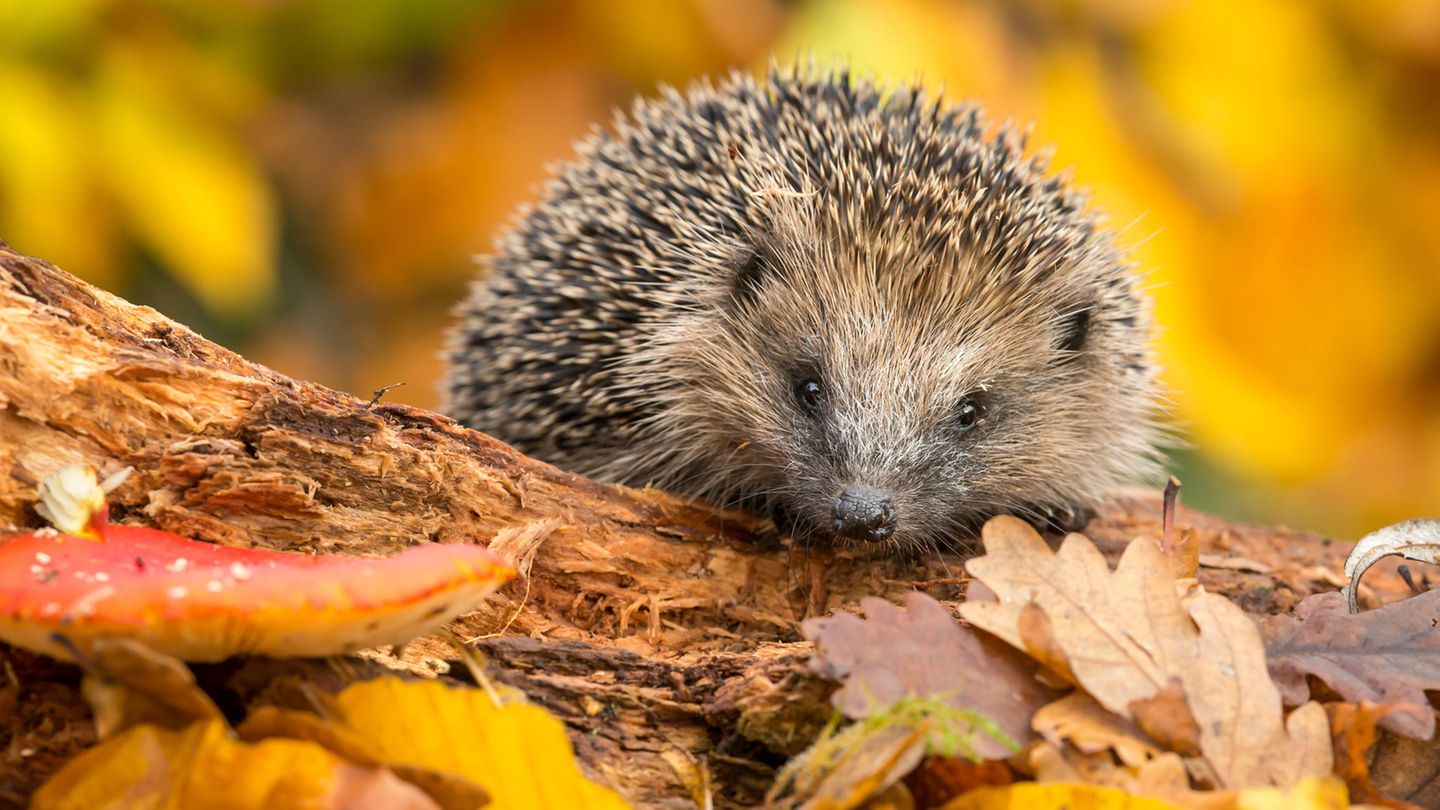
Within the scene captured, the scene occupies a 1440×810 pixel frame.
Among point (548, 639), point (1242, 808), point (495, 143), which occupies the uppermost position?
point (495, 143)

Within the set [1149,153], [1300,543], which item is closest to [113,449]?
→ [1300,543]

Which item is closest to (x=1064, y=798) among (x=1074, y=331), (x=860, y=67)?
(x=1074, y=331)

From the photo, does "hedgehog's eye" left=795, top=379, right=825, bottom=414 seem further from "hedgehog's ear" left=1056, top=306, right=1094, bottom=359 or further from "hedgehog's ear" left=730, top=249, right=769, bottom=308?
"hedgehog's ear" left=1056, top=306, right=1094, bottom=359

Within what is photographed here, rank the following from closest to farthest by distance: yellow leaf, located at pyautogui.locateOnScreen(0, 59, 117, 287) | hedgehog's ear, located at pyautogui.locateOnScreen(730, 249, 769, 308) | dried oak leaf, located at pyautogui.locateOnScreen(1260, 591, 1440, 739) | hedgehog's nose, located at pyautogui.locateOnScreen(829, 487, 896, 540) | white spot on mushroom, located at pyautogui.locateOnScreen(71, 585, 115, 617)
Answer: white spot on mushroom, located at pyautogui.locateOnScreen(71, 585, 115, 617), dried oak leaf, located at pyautogui.locateOnScreen(1260, 591, 1440, 739), hedgehog's nose, located at pyautogui.locateOnScreen(829, 487, 896, 540), hedgehog's ear, located at pyautogui.locateOnScreen(730, 249, 769, 308), yellow leaf, located at pyautogui.locateOnScreen(0, 59, 117, 287)

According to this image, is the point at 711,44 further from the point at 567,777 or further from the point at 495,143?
the point at 567,777

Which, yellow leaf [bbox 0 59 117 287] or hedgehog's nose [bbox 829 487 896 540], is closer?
hedgehog's nose [bbox 829 487 896 540]

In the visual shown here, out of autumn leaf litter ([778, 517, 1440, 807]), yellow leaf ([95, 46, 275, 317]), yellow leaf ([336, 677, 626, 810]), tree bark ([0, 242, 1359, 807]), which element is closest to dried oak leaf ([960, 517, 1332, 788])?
autumn leaf litter ([778, 517, 1440, 807])

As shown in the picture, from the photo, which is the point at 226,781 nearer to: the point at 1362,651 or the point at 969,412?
the point at 1362,651
